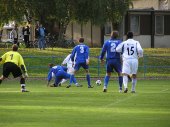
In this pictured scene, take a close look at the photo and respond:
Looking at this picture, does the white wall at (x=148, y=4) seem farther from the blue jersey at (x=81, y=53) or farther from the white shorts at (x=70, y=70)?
the blue jersey at (x=81, y=53)

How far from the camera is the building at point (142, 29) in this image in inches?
2943

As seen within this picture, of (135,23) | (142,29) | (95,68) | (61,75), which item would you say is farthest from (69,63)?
(142,29)

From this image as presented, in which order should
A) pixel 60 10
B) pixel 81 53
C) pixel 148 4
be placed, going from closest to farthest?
pixel 81 53
pixel 60 10
pixel 148 4

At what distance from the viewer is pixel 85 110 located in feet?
65.2

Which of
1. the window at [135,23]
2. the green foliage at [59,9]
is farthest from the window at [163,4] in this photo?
the green foliage at [59,9]

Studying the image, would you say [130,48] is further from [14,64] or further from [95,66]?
[95,66]

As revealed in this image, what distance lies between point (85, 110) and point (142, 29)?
2222 inches

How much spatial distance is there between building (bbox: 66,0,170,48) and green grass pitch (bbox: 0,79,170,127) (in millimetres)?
48038

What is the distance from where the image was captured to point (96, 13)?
172 ft

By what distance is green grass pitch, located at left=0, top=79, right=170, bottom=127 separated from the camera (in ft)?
55.0

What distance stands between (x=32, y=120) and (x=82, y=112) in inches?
89.9

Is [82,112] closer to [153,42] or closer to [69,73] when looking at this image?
[69,73]

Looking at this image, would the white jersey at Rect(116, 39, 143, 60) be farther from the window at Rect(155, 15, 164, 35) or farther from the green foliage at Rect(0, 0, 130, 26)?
the window at Rect(155, 15, 164, 35)

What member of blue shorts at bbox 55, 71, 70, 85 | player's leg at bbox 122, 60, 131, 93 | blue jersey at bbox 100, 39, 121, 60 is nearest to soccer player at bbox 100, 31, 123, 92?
blue jersey at bbox 100, 39, 121, 60
